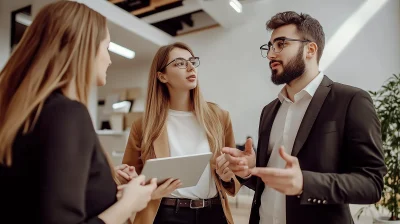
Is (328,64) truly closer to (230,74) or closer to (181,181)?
(230,74)

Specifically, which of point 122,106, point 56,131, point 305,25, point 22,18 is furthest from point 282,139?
point 122,106

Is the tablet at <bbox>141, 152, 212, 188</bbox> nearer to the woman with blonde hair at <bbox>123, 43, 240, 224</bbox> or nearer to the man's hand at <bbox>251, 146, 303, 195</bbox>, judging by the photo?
the woman with blonde hair at <bbox>123, 43, 240, 224</bbox>

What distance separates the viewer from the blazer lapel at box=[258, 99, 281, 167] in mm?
1564

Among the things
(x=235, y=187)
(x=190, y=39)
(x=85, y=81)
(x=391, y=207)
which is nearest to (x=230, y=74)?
(x=190, y=39)

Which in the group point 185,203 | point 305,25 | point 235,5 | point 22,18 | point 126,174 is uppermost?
point 235,5

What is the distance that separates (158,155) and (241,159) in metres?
0.61

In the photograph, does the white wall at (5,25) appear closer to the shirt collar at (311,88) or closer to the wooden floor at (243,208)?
the wooden floor at (243,208)

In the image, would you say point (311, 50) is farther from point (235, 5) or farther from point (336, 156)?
point (235, 5)

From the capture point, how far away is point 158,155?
1796mm

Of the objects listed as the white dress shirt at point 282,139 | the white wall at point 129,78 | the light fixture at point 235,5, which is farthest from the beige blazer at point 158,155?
the white wall at point 129,78

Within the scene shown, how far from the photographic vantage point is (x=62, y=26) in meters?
0.90

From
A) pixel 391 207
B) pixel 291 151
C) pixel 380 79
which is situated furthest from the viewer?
pixel 380 79

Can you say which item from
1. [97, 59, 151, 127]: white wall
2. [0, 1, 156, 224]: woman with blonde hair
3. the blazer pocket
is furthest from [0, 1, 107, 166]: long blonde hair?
[97, 59, 151, 127]: white wall

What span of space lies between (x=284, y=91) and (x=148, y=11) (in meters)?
5.19
